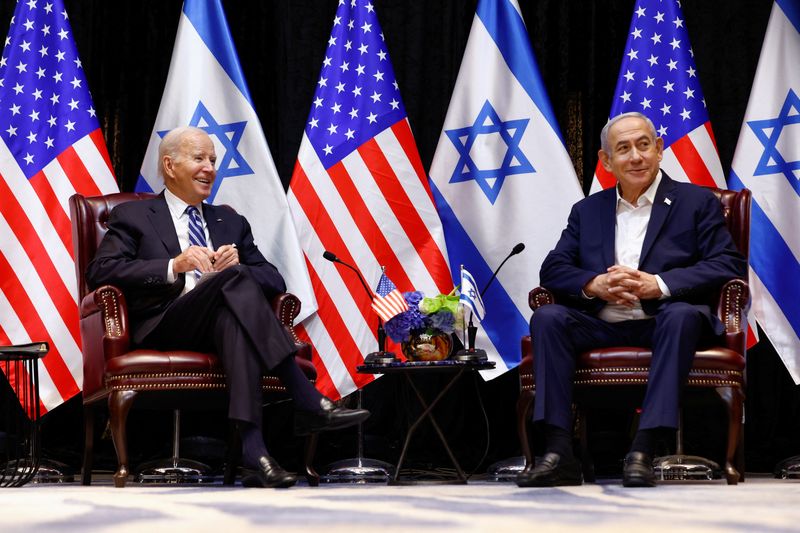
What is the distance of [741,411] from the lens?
3.78 m

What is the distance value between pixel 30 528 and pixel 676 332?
2.26 meters

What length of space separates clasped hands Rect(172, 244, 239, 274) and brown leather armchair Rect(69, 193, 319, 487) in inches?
9.5

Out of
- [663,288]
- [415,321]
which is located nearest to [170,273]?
[415,321]

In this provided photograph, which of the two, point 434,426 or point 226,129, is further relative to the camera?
point 226,129

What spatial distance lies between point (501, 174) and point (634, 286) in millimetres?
1369

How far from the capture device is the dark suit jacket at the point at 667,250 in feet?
12.5

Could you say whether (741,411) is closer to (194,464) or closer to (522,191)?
(522,191)

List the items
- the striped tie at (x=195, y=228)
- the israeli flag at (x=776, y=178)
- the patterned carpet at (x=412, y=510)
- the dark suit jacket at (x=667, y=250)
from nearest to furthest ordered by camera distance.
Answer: the patterned carpet at (x=412, y=510), the dark suit jacket at (x=667, y=250), the striped tie at (x=195, y=228), the israeli flag at (x=776, y=178)

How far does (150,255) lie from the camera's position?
4.19m

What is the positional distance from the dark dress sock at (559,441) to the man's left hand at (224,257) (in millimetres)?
1385

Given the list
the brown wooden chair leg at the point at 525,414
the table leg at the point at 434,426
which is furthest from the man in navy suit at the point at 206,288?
the brown wooden chair leg at the point at 525,414

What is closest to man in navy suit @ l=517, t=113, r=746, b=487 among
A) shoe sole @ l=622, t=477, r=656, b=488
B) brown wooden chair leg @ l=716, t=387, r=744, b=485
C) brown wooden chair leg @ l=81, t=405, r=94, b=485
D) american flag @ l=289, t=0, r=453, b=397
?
shoe sole @ l=622, t=477, r=656, b=488

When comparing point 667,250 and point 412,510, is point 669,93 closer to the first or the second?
point 667,250

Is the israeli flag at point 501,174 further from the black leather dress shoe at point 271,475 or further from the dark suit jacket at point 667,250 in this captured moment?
the black leather dress shoe at point 271,475
